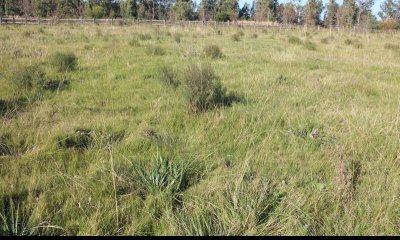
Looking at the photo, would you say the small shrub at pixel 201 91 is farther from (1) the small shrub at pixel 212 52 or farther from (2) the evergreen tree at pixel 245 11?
(2) the evergreen tree at pixel 245 11

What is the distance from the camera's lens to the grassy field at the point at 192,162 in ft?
6.90

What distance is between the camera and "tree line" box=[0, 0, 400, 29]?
5103 cm

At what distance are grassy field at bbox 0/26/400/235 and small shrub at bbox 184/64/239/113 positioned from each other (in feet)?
0.16

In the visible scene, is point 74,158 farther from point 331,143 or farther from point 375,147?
point 375,147

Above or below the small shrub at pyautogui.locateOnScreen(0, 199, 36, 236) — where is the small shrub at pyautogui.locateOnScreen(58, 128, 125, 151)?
above

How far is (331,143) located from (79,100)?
371 cm

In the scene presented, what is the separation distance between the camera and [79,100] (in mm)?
5117

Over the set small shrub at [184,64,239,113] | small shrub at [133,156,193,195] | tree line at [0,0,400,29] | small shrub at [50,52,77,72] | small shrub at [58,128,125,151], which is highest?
tree line at [0,0,400,29]

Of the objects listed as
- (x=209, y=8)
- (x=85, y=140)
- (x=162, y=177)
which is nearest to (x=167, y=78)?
(x=85, y=140)

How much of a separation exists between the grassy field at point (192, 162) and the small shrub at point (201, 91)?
5 cm

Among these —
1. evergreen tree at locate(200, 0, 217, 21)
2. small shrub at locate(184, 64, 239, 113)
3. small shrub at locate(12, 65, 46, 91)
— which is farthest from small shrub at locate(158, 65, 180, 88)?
evergreen tree at locate(200, 0, 217, 21)

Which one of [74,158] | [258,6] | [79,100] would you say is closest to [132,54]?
[79,100]

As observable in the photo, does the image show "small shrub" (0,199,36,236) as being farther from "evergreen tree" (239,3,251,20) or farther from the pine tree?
"evergreen tree" (239,3,251,20)

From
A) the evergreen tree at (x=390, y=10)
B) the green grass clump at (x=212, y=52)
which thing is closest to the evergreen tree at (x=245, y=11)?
the evergreen tree at (x=390, y=10)
